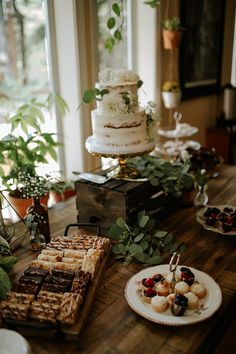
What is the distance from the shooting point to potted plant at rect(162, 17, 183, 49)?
2.46m

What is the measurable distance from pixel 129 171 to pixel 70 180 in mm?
710

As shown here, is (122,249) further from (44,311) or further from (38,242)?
(44,311)

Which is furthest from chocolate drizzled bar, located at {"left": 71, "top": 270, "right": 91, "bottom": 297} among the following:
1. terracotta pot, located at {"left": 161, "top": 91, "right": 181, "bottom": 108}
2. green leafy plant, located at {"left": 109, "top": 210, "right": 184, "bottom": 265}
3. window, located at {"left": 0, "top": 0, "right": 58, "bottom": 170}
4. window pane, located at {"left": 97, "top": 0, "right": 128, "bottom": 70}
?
terracotta pot, located at {"left": 161, "top": 91, "right": 181, "bottom": 108}

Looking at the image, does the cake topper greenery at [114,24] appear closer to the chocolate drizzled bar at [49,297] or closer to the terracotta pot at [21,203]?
the terracotta pot at [21,203]

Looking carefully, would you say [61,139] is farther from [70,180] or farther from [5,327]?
[5,327]

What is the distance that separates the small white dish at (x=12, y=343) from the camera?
84 centimetres

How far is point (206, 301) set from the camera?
103 cm

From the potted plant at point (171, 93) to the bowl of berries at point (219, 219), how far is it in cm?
122

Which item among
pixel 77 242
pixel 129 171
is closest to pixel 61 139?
pixel 129 171

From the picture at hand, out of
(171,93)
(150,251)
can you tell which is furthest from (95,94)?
(171,93)

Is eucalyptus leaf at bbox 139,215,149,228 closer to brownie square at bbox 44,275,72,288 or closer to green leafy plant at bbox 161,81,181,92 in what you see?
brownie square at bbox 44,275,72,288

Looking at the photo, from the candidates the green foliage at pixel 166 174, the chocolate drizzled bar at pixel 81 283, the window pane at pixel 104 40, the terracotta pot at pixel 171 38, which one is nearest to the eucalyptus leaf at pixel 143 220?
the green foliage at pixel 166 174

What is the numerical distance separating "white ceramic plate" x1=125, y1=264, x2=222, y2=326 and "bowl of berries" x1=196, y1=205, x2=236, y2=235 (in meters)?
0.31

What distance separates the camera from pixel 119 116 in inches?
57.7
